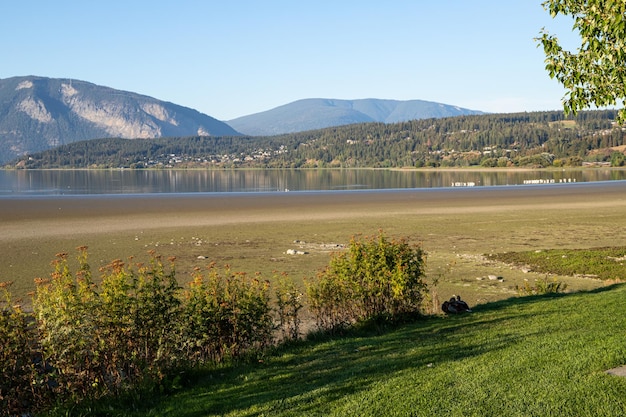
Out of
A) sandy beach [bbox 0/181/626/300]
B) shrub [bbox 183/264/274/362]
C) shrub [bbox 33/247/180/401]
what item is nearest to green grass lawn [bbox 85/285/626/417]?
shrub [bbox 183/264/274/362]

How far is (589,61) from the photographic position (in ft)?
32.7

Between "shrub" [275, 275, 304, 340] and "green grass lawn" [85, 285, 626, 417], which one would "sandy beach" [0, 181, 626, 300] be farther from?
"green grass lawn" [85, 285, 626, 417]

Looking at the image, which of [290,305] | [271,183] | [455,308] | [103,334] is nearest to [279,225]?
[455,308]

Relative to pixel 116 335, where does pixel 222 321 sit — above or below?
below

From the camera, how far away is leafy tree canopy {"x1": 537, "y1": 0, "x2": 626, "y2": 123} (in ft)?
29.7

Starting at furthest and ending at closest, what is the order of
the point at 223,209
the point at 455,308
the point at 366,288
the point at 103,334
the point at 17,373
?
the point at 223,209 < the point at 455,308 < the point at 366,288 < the point at 103,334 < the point at 17,373

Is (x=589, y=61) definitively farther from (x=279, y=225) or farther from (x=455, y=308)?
(x=279, y=225)

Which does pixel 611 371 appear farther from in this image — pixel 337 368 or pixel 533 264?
pixel 533 264

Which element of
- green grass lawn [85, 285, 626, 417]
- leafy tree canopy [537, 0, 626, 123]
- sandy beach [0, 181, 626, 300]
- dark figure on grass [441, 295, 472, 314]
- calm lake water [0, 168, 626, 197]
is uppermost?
leafy tree canopy [537, 0, 626, 123]

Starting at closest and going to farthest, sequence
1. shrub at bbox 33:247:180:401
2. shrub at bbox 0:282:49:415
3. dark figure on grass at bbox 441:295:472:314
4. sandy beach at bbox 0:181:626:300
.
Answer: shrub at bbox 0:282:49:415
shrub at bbox 33:247:180:401
dark figure on grass at bbox 441:295:472:314
sandy beach at bbox 0:181:626:300

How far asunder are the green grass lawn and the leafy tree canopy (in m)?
3.82

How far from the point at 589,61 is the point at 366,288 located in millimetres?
6151

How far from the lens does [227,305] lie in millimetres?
10664

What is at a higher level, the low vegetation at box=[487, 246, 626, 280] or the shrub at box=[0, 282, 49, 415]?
the shrub at box=[0, 282, 49, 415]
